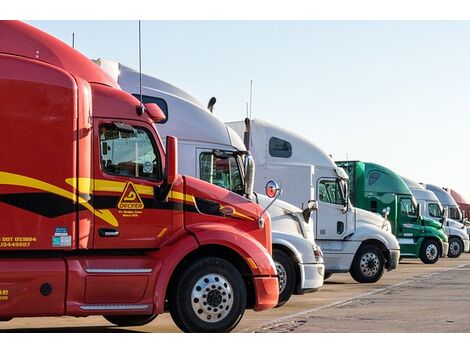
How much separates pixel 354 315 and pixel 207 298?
3.68 m

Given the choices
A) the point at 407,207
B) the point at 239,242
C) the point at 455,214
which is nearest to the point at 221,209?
the point at 239,242

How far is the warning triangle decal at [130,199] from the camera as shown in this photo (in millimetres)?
10323

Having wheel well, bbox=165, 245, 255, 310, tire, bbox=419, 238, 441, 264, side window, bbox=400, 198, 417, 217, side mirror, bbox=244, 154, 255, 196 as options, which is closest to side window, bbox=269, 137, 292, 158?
side mirror, bbox=244, 154, 255, 196

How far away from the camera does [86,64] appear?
10.7 m

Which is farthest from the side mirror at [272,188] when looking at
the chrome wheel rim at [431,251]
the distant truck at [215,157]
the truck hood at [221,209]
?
the chrome wheel rim at [431,251]

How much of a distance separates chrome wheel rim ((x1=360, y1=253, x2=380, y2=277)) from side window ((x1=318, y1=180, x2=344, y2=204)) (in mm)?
1666

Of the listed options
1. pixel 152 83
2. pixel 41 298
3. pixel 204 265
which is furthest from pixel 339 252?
pixel 41 298

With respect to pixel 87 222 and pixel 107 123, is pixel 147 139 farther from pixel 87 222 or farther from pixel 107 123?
pixel 87 222

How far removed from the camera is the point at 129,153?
10508mm

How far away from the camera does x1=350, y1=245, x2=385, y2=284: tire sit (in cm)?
2077

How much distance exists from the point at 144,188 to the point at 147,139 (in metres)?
0.60

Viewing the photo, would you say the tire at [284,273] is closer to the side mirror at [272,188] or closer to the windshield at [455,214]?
the side mirror at [272,188]

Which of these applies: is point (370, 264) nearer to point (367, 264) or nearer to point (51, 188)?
point (367, 264)

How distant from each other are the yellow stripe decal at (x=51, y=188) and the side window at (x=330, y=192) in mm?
9887
